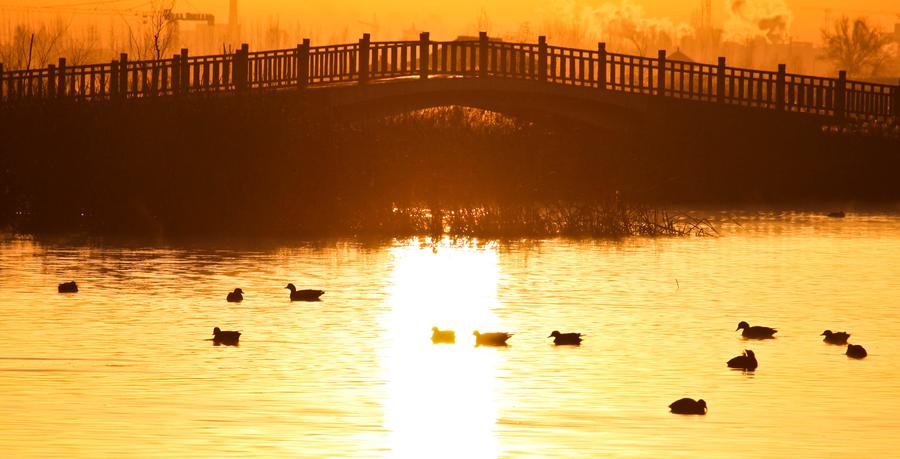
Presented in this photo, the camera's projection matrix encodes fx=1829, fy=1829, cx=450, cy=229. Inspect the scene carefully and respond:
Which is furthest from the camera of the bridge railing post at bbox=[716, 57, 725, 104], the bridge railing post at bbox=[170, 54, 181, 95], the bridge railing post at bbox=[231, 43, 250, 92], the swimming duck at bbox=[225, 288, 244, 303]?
the bridge railing post at bbox=[716, 57, 725, 104]

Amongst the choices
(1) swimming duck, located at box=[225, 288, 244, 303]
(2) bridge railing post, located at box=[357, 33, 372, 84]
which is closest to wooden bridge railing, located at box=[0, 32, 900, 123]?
(2) bridge railing post, located at box=[357, 33, 372, 84]

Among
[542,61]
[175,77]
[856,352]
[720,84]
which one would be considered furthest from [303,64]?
[856,352]

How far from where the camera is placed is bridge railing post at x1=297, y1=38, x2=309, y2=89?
137 feet

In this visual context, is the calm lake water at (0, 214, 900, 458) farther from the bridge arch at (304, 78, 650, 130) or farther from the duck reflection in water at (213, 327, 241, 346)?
the bridge arch at (304, 78, 650, 130)

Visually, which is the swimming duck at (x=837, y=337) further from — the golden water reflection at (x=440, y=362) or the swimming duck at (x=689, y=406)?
the swimming duck at (x=689, y=406)

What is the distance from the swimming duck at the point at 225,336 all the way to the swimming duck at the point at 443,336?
67.2 inches

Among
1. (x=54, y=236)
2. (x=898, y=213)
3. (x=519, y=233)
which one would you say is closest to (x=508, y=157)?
(x=519, y=233)

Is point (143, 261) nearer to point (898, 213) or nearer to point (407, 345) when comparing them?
point (407, 345)

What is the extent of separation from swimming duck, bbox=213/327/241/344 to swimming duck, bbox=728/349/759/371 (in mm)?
4206

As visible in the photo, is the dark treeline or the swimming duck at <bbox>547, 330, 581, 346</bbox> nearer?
the swimming duck at <bbox>547, 330, 581, 346</bbox>

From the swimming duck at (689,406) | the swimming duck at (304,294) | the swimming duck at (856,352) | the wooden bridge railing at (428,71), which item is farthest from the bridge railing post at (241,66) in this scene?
the swimming duck at (689,406)

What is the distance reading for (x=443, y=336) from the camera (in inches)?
627

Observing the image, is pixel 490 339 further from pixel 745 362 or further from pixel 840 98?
pixel 840 98

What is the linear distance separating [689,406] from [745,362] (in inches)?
93.8
